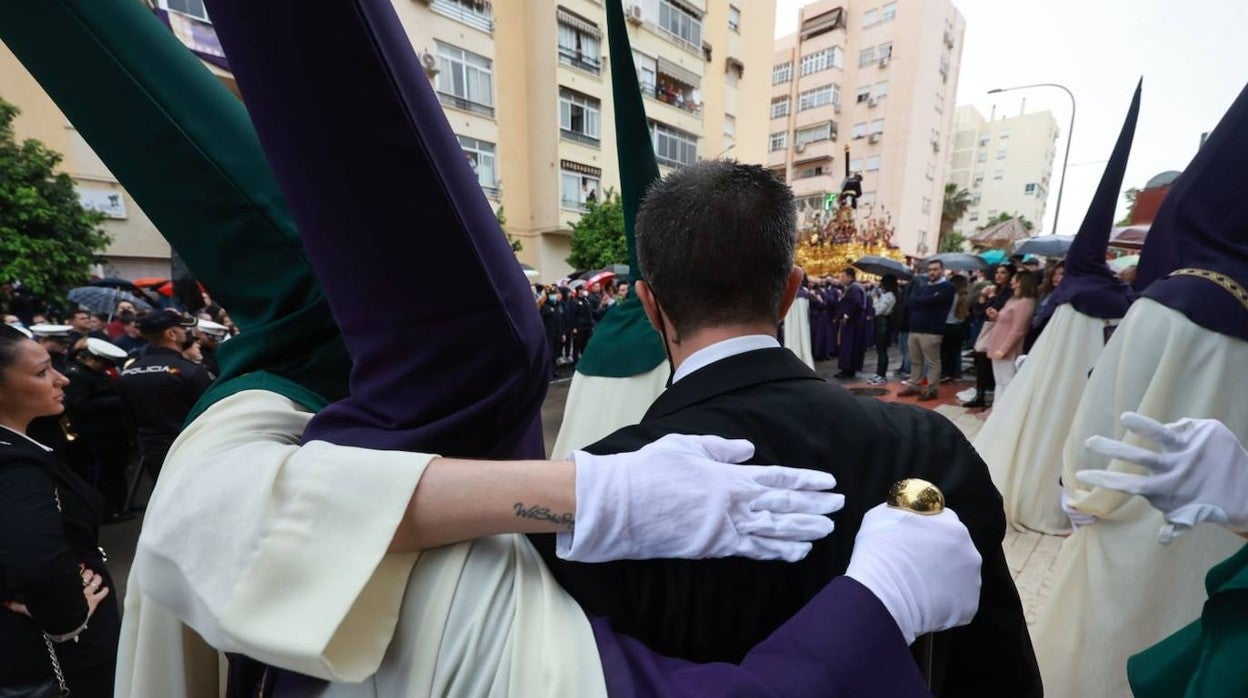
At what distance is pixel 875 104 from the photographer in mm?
35875

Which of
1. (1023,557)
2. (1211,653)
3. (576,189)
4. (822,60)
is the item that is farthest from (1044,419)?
(822,60)

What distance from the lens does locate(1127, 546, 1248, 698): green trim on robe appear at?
3.71 feet

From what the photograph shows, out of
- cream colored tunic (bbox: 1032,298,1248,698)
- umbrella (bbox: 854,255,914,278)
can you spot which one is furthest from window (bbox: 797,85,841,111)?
cream colored tunic (bbox: 1032,298,1248,698)

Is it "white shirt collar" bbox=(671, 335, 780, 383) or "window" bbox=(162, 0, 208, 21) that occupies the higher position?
"window" bbox=(162, 0, 208, 21)

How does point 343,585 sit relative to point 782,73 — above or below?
below

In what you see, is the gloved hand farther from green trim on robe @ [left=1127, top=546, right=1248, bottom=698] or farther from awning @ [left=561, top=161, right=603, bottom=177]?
awning @ [left=561, top=161, right=603, bottom=177]

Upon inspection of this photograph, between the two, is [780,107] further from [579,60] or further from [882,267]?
[882,267]

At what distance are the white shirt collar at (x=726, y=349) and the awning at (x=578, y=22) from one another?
67.5 feet

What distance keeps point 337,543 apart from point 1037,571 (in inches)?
170

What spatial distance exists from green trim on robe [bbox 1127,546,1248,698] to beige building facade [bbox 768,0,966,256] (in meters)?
34.0

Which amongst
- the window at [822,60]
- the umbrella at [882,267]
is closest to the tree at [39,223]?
the umbrella at [882,267]

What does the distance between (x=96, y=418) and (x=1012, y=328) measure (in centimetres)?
842

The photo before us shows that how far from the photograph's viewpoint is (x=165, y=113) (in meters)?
0.94

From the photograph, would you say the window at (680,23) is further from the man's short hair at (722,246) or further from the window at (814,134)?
the man's short hair at (722,246)
